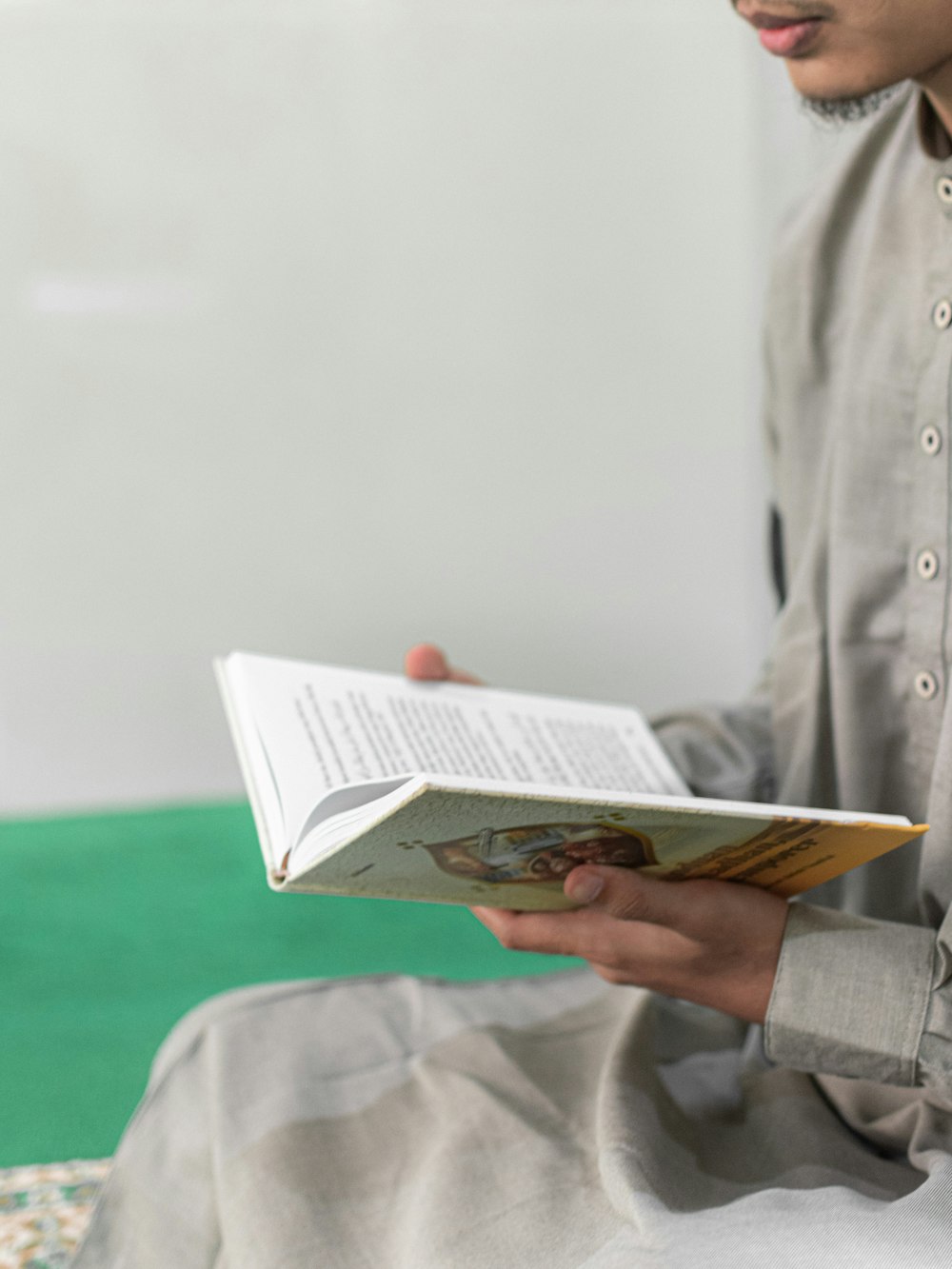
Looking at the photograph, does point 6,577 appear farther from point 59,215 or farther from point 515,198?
point 515,198

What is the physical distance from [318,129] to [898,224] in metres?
0.73

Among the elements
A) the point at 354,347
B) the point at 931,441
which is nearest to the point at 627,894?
the point at 931,441

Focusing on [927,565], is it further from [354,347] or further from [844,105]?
[354,347]

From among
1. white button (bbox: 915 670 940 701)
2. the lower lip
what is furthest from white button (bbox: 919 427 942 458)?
the lower lip

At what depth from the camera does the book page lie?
0.75 m

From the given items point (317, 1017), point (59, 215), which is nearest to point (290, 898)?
point (317, 1017)

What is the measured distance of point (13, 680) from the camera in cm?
150

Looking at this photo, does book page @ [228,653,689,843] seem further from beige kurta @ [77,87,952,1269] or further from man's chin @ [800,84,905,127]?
man's chin @ [800,84,905,127]

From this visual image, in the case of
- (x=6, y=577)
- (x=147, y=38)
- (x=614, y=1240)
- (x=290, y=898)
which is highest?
(x=147, y=38)

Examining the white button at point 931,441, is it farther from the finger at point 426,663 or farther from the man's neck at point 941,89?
the finger at point 426,663

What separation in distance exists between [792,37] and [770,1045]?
0.63 metres

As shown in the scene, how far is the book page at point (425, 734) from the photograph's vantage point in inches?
29.7

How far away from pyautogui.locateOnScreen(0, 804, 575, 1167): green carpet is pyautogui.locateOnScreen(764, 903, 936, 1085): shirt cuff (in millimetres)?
658

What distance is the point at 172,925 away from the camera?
140 centimetres
